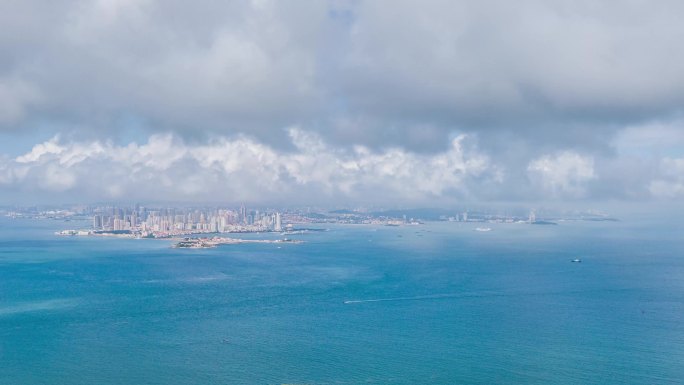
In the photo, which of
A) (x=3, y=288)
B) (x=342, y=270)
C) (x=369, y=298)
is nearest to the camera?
(x=369, y=298)

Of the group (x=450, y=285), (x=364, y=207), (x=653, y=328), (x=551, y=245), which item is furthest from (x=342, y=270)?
(x=364, y=207)

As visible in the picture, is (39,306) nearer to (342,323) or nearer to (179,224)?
(342,323)

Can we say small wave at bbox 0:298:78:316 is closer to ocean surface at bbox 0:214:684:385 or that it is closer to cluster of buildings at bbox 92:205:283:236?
ocean surface at bbox 0:214:684:385

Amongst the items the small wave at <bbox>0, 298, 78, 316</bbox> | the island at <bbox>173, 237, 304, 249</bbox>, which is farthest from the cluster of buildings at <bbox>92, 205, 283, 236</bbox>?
the small wave at <bbox>0, 298, 78, 316</bbox>

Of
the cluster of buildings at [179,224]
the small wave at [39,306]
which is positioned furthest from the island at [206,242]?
the small wave at [39,306]

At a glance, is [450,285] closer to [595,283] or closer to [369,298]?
[369,298]

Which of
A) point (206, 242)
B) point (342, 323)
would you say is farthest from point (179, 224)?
point (342, 323)

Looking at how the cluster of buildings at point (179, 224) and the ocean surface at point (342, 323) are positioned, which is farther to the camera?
the cluster of buildings at point (179, 224)

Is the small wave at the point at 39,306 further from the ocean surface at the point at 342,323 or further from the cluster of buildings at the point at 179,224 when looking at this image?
the cluster of buildings at the point at 179,224
